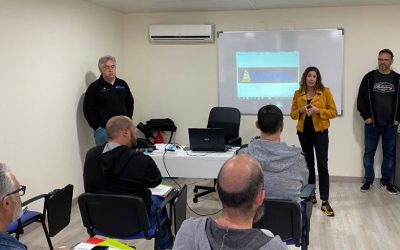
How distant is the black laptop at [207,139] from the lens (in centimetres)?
366

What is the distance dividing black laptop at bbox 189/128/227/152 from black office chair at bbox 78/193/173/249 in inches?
43.8

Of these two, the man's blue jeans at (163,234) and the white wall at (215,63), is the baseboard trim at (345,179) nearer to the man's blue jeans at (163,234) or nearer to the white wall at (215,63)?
the white wall at (215,63)

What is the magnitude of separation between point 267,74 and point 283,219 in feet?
11.0

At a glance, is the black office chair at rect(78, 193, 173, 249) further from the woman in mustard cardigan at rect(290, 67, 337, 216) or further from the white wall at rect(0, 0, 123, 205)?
the woman in mustard cardigan at rect(290, 67, 337, 216)

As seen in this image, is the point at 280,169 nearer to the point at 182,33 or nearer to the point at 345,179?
the point at 345,179

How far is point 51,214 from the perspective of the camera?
2.88 metres

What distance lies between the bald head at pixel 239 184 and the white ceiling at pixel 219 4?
383cm

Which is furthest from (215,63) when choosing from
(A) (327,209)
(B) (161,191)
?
(B) (161,191)

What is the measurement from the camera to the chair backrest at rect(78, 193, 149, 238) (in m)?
2.47

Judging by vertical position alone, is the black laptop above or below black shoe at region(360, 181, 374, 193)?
above

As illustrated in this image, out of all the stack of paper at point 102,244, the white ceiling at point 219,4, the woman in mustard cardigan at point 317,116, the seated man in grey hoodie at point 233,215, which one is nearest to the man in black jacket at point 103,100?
the white ceiling at point 219,4

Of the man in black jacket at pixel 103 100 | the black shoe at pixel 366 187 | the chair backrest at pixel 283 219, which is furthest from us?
the black shoe at pixel 366 187

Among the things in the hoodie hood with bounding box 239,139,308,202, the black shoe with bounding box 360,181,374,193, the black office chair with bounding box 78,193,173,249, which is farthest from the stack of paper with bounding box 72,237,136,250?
the black shoe with bounding box 360,181,374,193

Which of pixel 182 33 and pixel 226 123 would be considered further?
pixel 182 33
